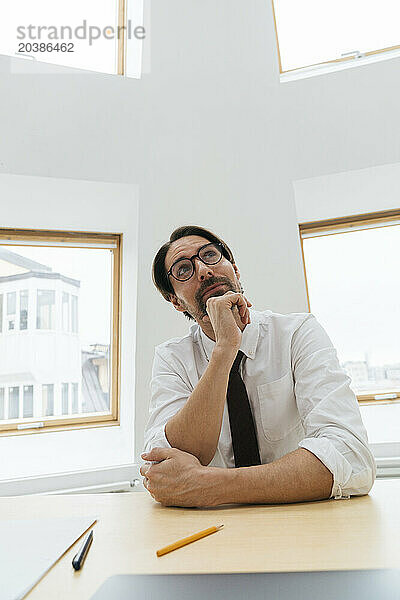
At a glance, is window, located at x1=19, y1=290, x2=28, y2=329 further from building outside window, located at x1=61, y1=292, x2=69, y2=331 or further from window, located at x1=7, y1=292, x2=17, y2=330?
building outside window, located at x1=61, y1=292, x2=69, y2=331

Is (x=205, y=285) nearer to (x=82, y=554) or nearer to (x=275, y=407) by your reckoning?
(x=275, y=407)

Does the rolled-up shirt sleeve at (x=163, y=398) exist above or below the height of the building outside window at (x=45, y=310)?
below

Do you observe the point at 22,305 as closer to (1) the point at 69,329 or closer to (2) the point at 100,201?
(1) the point at 69,329

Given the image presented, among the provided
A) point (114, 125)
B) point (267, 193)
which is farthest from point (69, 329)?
point (267, 193)

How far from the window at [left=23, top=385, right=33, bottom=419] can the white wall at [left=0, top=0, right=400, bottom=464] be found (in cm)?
77

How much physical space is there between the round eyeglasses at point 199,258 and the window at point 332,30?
1856 mm

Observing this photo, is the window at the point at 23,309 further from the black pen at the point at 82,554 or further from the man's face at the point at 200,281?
the black pen at the point at 82,554

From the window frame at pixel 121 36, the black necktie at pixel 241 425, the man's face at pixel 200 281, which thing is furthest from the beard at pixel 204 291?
the window frame at pixel 121 36

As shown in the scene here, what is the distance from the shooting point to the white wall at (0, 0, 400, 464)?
7.68ft

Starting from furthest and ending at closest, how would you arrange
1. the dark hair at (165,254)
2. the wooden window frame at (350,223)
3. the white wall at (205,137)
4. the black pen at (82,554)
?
the wooden window frame at (350,223) < the white wall at (205,137) < the dark hair at (165,254) < the black pen at (82,554)

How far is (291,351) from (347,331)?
160 centimetres

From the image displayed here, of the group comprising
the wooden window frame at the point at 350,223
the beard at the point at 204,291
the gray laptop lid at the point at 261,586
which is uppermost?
the wooden window frame at the point at 350,223

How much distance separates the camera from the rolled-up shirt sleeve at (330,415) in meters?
1.00

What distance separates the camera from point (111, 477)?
2.35 m
